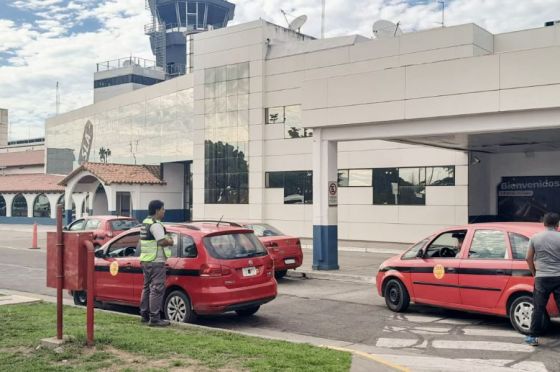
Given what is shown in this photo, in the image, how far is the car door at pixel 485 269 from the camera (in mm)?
9562

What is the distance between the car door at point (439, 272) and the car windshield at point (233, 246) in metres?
2.68

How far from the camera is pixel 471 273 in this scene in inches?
392

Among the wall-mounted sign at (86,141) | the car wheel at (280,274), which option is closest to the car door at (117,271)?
the car wheel at (280,274)

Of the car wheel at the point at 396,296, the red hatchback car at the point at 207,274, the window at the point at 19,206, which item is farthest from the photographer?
the window at the point at 19,206

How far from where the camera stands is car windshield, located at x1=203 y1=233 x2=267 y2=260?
9953 mm

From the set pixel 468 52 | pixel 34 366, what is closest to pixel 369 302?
pixel 34 366

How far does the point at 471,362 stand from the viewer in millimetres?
7746

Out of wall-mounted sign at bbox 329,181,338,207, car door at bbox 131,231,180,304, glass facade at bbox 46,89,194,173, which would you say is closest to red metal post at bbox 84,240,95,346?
car door at bbox 131,231,180,304

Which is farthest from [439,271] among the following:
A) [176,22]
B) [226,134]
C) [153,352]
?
[176,22]

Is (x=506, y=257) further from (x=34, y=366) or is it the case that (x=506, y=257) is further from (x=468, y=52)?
(x=468, y=52)

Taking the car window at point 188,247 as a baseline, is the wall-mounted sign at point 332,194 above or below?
above

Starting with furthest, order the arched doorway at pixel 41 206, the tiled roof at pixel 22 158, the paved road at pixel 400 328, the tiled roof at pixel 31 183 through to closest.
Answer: the tiled roof at pixel 22 158 < the arched doorway at pixel 41 206 < the tiled roof at pixel 31 183 < the paved road at pixel 400 328

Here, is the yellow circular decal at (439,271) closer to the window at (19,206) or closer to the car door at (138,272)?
the car door at (138,272)

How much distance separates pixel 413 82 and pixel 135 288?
28.1ft
